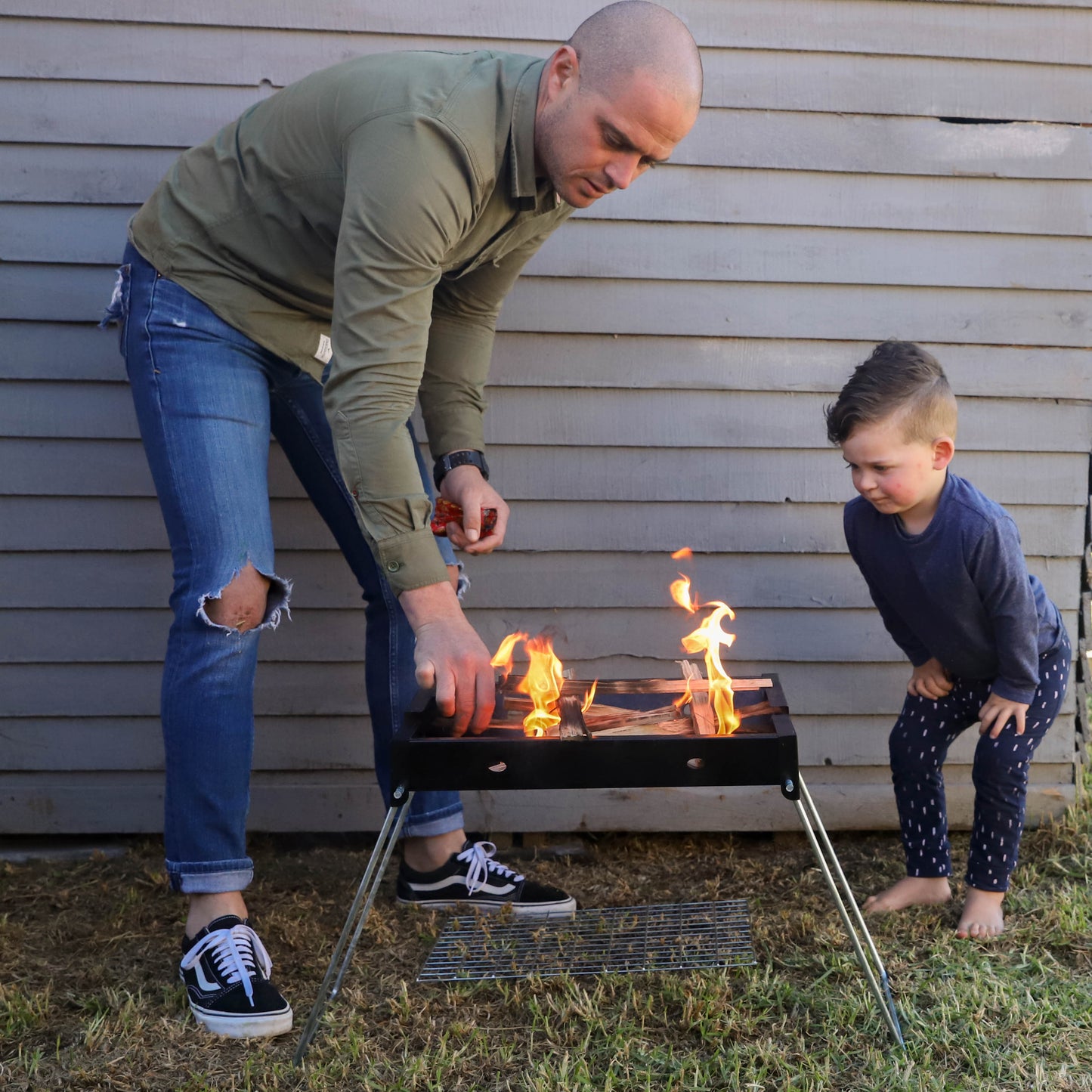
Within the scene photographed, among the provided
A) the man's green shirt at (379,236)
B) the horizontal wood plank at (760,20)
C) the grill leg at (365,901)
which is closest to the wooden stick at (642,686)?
the grill leg at (365,901)

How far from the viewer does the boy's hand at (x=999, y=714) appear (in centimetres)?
242

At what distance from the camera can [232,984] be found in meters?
2.11

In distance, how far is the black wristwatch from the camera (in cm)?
248

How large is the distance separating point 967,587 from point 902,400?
17.2 inches

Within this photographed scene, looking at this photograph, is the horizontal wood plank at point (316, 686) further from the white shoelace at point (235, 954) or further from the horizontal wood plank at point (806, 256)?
the horizontal wood plank at point (806, 256)

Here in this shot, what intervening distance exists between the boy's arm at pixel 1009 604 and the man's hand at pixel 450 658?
1.19 m

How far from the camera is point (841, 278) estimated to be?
2.94 metres

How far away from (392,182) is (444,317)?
703mm

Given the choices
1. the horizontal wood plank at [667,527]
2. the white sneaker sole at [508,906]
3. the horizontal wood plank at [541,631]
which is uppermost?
the horizontal wood plank at [667,527]

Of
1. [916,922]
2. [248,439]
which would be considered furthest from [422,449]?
[916,922]

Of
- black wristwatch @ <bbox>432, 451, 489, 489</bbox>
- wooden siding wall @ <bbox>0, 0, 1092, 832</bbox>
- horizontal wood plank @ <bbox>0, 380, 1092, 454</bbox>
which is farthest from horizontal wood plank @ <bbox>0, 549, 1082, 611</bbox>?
black wristwatch @ <bbox>432, 451, 489, 489</bbox>

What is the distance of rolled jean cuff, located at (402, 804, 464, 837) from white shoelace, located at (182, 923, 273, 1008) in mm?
506

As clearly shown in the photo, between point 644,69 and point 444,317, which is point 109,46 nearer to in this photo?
point 444,317

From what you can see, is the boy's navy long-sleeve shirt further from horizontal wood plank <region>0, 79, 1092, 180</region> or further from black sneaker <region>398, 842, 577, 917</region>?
black sneaker <region>398, 842, 577, 917</region>
